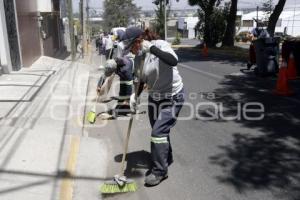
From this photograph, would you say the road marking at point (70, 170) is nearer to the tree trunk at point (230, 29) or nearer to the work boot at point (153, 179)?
the work boot at point (153, 179)

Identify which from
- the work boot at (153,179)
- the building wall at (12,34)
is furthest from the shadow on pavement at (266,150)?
the building wall at (12,34)

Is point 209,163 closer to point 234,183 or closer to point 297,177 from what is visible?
point 234,183

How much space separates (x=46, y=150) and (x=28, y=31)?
49.1 feet

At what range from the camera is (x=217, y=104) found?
910cm

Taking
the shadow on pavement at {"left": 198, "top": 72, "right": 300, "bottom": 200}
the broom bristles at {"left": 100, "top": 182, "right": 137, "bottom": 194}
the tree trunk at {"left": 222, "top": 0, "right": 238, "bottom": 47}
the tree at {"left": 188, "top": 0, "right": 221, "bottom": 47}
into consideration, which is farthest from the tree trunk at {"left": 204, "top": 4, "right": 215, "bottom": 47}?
the broom bristles at {"left": 100, "top": 182, "right": 137, "bottom": 194}

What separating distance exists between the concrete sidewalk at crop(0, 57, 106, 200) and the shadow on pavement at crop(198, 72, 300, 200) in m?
1.79

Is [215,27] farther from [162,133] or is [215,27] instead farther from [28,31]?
[162,133]

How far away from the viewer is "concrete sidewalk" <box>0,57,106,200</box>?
4.76 metres

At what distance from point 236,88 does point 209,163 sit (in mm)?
5853

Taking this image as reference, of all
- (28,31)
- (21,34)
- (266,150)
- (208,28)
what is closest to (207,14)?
(208,28)

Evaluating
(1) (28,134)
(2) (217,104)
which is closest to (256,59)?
(2) (217,104)

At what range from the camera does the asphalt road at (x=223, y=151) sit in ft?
15.3

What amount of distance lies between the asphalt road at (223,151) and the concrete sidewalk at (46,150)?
13.3 inches

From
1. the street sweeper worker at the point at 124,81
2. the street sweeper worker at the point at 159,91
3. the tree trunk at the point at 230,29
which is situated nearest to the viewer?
the street sweeper worker at the point at 159,91
